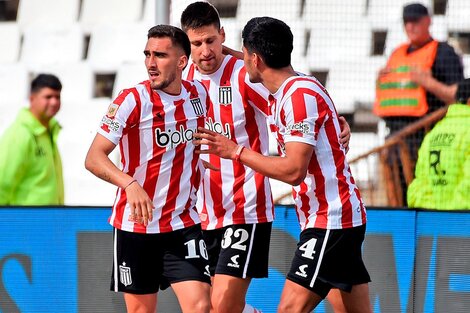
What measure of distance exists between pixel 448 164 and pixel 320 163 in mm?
2618

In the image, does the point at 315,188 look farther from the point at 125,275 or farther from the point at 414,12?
the point at 414,12

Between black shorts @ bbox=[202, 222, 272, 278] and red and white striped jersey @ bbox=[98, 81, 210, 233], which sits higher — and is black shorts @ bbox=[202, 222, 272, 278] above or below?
below

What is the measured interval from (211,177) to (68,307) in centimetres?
165

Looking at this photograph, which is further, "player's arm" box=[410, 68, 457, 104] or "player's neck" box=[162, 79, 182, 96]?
"player's arm" box=[410, 68, 457, 104]

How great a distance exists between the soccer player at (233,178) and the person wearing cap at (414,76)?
323 cm

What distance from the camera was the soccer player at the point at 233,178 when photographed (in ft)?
24.1

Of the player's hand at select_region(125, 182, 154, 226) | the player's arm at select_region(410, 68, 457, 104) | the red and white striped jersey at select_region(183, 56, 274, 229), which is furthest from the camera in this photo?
the player's arm at select_region(410, 68, 457, 104)

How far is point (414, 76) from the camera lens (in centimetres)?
1054

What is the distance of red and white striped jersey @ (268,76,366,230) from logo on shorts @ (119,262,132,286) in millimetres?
1122

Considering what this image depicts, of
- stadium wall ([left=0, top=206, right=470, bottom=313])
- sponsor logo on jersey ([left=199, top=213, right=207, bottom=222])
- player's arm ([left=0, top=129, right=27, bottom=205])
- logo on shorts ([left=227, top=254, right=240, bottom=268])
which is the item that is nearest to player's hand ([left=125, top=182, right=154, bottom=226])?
logo on shorts ([left=227, top=254, right=240, bottom=268])

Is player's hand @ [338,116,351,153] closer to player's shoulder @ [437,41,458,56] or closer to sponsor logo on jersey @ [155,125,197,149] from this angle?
sponsor logo on jersey @ [155,125,197,149]

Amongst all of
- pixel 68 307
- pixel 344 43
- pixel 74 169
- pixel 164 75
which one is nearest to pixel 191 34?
pixel 164 75

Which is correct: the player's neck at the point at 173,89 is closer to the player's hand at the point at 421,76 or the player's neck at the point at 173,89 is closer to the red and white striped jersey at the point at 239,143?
the red and white striped jersey at the point at 239,143

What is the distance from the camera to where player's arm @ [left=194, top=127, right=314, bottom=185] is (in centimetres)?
612
